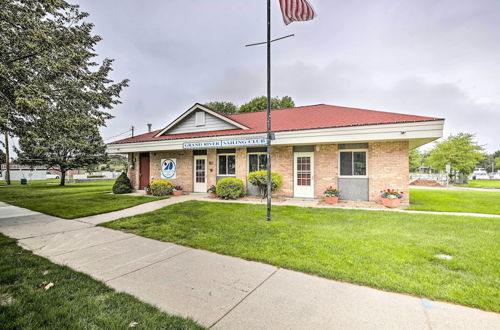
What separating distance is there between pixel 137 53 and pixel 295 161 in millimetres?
16024

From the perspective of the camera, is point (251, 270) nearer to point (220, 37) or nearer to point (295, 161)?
point (295, 161)

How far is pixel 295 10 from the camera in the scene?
22.1 feet

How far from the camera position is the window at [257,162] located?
12.2 m

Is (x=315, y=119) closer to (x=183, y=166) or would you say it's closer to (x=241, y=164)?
(x=241, y=164)

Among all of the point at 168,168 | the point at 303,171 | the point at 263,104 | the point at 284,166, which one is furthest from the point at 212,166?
the point at 263,104

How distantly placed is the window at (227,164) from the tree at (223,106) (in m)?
21.7

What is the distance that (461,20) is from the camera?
38.8 ft

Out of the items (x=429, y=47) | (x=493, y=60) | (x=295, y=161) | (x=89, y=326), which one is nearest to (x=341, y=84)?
(x=429, y=47)

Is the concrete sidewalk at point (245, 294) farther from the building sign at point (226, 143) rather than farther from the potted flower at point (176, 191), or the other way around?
the potted flower at point (176, 191)

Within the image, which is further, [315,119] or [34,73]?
[315,119]

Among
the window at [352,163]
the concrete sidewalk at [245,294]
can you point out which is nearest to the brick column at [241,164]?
the window at [352,163]

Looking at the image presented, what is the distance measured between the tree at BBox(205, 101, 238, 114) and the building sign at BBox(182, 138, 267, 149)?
2213cm

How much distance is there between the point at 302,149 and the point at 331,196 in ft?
9.24

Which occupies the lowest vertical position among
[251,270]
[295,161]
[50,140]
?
[251,270]
